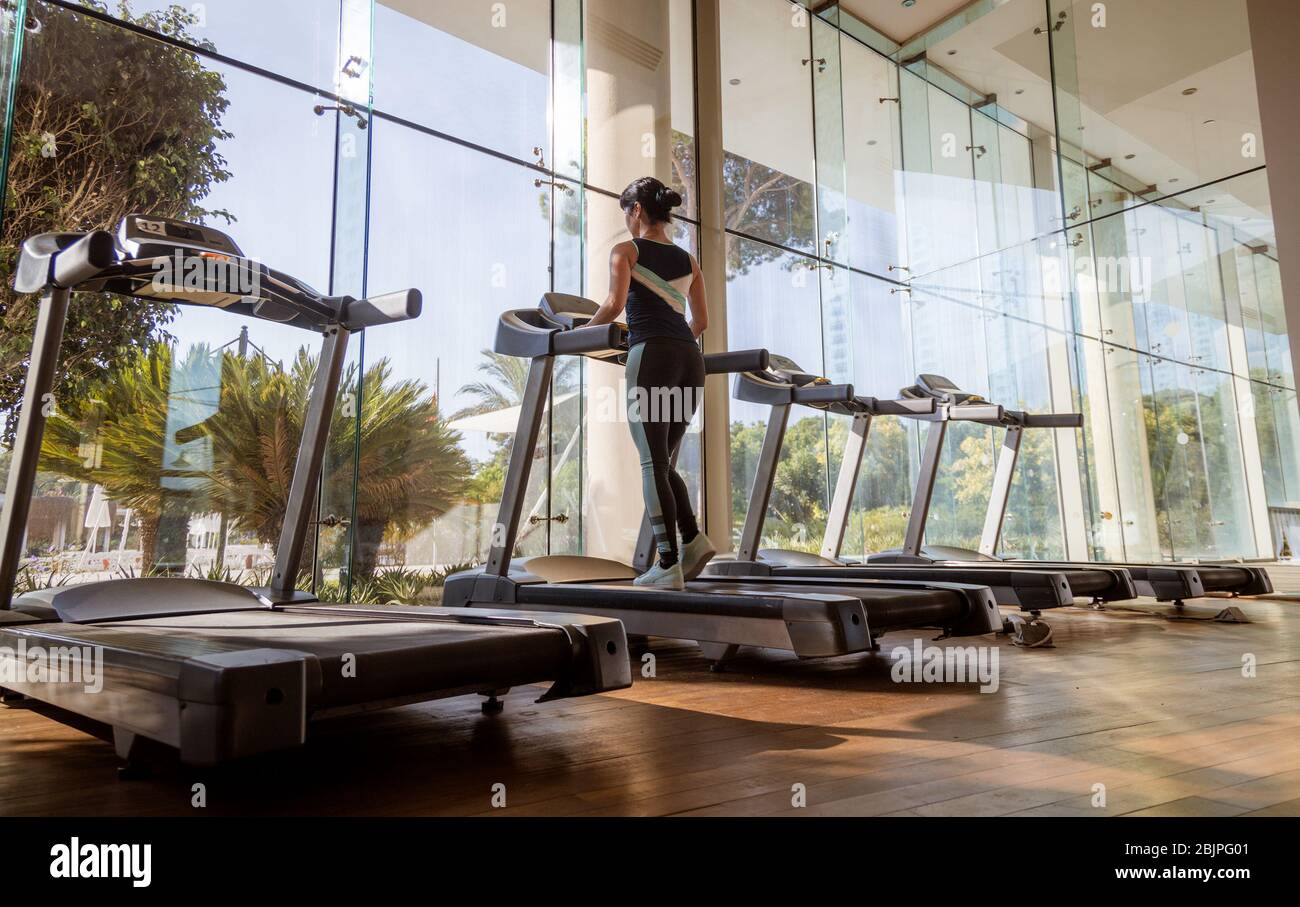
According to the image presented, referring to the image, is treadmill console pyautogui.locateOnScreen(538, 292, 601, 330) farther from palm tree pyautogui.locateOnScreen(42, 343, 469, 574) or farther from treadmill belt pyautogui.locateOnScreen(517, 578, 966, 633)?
palm tree pyautogui.locateOnScreen(42, 343, 469, 574)

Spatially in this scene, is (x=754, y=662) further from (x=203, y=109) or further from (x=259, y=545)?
(x=203, y=109)

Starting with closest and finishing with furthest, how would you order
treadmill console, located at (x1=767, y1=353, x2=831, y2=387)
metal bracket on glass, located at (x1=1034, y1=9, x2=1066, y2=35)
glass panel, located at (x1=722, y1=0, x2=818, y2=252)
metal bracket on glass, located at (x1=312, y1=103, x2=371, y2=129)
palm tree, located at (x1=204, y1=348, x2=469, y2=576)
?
palm tree, located at (x1=204, y1=348, x2=469, y2=576) < treadmill console, located at (x1=767, y1=353, x2=831, y2=387) < metal bracket on glass, located at (x1=312, y1=103, x2=371, y2=129) < glass panel, located at (x1=722, y1=0, x2=818, y2=252) < metal bracket on glass, located at (x1=1034, y1=9, x2=1066, y2=35)

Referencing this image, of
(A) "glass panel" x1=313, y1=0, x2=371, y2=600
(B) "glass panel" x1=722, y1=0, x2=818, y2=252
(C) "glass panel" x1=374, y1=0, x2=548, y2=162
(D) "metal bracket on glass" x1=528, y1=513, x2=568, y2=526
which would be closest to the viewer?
(A) "glass panel" x1=313, y1=0, x2=371, y2=600

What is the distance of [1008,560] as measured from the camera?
5.94 metres

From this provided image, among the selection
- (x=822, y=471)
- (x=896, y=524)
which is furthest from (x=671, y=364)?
(x=896, y=524)

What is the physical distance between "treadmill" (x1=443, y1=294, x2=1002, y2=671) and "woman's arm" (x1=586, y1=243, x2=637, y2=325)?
103 millimetres

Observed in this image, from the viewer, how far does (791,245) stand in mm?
7559

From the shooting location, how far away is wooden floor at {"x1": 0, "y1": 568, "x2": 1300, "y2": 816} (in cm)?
137

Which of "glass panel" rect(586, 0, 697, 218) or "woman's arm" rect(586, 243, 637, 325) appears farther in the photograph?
"glass panel" rect(586, 0, 697, 218)

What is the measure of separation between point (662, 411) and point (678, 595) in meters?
0.67

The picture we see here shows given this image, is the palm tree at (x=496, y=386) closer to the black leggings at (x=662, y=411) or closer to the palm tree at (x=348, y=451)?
the palm tree at (x=348, y=451)

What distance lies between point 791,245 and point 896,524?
2915 millimetres

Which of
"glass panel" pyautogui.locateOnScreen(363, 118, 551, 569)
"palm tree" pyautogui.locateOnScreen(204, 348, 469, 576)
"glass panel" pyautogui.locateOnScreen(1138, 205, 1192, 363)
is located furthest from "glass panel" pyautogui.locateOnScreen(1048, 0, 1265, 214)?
"palm tree" pyautogui.locateOnScreen(204, 348, 469, 576)
